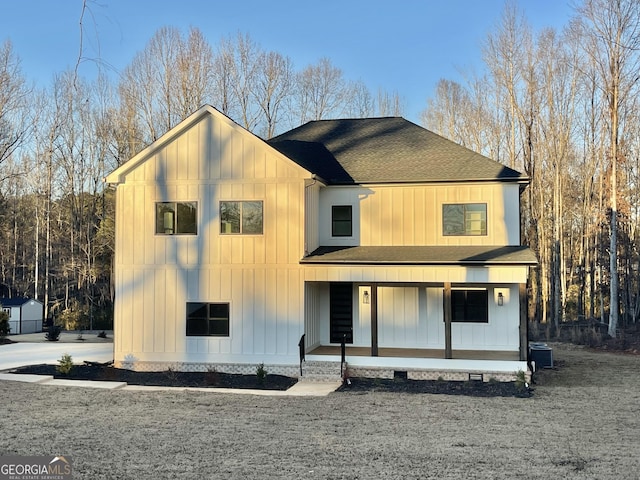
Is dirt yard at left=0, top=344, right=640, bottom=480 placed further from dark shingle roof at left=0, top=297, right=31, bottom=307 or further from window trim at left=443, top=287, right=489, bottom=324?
dark shingle roof at left=0, top=297, right=31, bottom=307

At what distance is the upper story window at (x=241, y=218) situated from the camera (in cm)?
1418

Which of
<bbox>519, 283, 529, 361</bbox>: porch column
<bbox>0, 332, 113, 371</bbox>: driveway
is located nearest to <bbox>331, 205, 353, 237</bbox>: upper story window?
<bbox>519, 283, 529, 361</bbox>: porch column

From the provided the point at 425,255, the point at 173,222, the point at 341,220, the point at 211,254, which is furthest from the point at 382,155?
the point at 173,222

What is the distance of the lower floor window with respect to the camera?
46.3ft

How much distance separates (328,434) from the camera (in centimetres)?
765

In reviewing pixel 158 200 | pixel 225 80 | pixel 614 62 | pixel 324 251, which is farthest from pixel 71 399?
pixel 225 80

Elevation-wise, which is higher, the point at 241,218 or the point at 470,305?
the point at 241,218

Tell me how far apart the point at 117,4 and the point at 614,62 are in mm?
24879

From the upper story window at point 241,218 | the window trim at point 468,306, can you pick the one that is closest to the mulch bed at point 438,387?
the window trim at point 468,306

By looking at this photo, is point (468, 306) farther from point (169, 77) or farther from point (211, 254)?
point (169, 77)

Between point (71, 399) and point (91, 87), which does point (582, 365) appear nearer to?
point (71, 399)

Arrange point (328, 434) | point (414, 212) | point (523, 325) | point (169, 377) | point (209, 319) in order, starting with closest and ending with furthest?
1. point (328, 434)
2. point (523, 325)
3. point (169, 377)
4. point (209, 319)
5. point (414, 212)

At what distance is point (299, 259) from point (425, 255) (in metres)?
3.30

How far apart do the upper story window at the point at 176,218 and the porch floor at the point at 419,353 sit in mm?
4752
